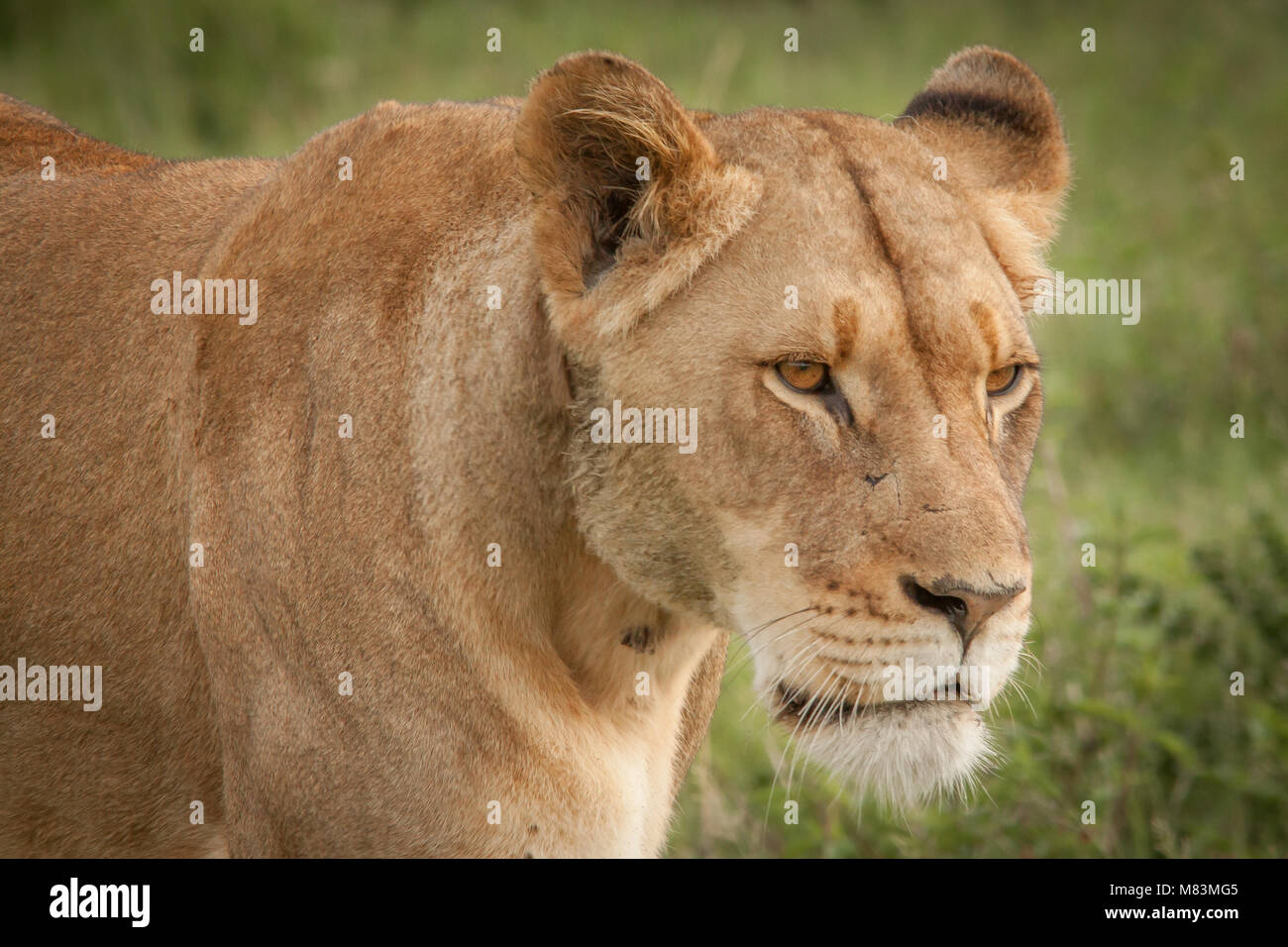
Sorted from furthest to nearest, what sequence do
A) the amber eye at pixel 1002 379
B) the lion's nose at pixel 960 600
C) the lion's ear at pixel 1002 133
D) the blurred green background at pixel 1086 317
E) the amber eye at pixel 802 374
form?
1. the blurred green background at pixel 1086 317
2. the lion's ear at pixel 1002 133
3. the amber eye at pixel 1002 379
4. the amber eye at pixel 802 374
5. the lion's nose at pixel 960 600

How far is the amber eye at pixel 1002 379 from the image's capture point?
2.89 metres

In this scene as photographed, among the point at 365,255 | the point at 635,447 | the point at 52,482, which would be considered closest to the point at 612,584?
the point at 635,447

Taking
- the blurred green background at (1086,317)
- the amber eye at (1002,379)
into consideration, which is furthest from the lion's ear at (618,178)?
the blurred green background at (1086,317)

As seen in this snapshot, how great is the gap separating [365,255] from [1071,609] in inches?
146

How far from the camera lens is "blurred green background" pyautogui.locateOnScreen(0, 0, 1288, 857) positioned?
4832 mm

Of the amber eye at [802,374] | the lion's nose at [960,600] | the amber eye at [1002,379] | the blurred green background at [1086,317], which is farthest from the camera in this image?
the blurred green background at [1086,317]

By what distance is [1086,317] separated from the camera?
899 centimetres

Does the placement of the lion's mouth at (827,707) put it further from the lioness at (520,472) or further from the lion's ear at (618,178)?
the lion's ear at (618,178)

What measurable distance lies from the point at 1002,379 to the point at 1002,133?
79cm

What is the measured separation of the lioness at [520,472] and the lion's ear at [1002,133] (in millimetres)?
12

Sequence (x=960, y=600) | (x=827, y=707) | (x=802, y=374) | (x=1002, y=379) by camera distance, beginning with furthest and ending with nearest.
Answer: (x=1002, y=379) → (x=827, y=707) → (x=802, y=374) → (x=960, y=600)

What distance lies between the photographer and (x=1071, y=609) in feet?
19.2

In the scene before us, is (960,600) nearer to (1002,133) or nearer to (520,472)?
(520,472)

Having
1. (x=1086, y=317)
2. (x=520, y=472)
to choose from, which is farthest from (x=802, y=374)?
(x=1086, y=317)
